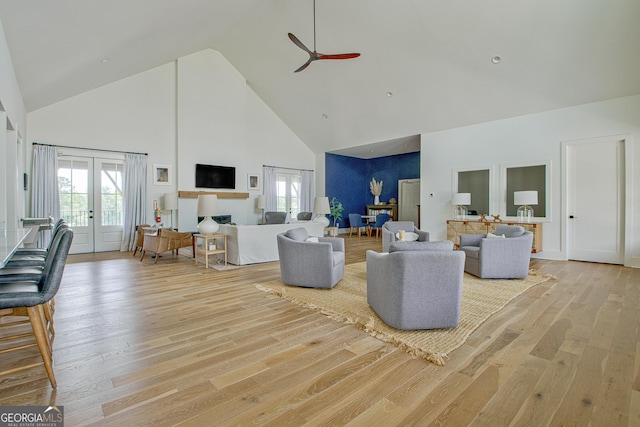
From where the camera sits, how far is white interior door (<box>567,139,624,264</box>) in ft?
18.6

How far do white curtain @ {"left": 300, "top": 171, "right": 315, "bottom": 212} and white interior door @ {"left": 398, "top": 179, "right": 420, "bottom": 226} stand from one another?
10.4ft

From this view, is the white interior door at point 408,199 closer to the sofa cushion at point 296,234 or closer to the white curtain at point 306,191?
the white curtain at point 306,191

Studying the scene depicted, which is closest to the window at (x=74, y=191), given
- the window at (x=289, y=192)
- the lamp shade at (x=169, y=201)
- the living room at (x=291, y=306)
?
the living room at (x=291, y=306)

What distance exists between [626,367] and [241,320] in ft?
9.63

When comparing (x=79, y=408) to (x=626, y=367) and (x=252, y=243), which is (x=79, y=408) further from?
(x=252, y=243)

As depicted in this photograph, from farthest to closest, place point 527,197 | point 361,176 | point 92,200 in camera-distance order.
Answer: point 361,176 → point 92,200 → point 527,197

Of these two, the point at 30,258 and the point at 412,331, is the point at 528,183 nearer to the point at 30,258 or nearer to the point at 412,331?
the point at 412,331

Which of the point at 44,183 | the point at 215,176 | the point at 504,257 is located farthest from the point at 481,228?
the point at 44,183

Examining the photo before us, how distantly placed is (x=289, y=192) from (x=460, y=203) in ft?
18.2

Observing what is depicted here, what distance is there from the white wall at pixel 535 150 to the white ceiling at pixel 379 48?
0.26 m

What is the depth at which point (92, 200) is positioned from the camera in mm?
7133

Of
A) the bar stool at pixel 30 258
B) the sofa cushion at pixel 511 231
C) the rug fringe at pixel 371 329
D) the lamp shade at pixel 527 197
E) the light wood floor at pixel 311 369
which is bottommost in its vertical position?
the light wood floor at pixel 311 369

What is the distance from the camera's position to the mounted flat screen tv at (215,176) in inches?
327

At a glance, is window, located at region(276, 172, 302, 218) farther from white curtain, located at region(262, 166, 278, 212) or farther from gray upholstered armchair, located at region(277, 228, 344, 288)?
gray upholstered armchair, located at region(277, 228, 344, 288)
